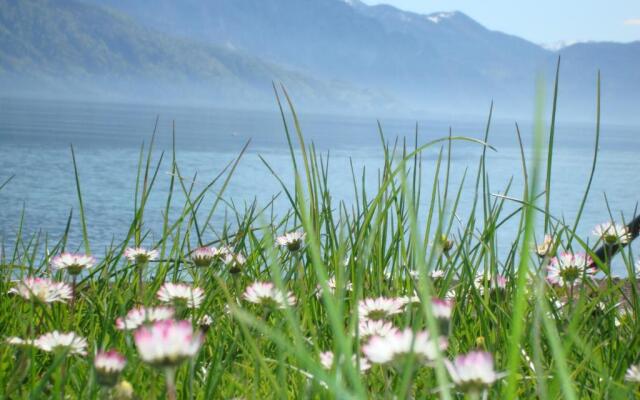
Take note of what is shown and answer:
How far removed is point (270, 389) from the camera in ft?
3.37

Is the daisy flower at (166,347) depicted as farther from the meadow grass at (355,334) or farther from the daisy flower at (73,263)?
the daisy flower at (73,263)

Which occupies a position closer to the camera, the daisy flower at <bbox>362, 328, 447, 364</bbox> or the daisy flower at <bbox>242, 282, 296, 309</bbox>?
the daisy flower at <bbox>362, 328, 447, 364</bbox>

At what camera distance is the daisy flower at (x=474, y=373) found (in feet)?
1.77

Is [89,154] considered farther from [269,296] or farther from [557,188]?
[269,296]

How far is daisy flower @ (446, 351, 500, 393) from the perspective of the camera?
21.3 inches

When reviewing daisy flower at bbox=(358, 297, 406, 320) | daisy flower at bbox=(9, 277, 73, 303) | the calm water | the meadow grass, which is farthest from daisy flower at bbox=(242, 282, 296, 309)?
the calm water

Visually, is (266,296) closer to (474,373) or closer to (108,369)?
(108,369)

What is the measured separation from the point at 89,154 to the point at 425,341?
54095 mm

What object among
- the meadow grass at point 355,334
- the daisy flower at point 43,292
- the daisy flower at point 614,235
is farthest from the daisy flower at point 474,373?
the daisy flower at point 614,235

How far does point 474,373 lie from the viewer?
55 cm

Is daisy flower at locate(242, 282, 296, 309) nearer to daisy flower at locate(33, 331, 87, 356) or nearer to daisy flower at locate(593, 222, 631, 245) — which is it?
daisy flower at locate(33, 331, 87, 356)

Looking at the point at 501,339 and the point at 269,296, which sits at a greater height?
the point at 269,296

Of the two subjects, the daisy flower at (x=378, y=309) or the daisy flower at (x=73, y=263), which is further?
the daisy flower at (x=73, y=263)

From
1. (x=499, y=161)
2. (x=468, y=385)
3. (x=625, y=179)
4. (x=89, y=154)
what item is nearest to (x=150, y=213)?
(x=89, y=154)
